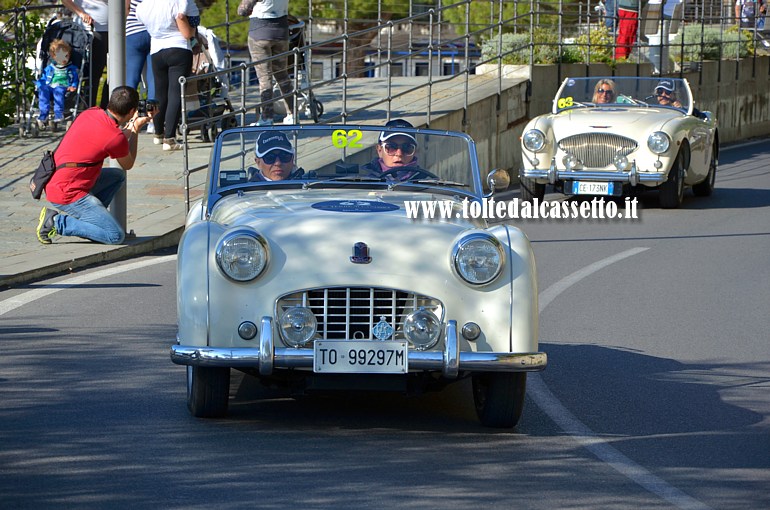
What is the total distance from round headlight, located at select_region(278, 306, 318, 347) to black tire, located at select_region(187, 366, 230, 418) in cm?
42

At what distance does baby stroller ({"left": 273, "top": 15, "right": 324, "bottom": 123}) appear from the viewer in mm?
17291

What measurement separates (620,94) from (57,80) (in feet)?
22.9

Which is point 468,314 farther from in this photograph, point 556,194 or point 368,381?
point 556,194

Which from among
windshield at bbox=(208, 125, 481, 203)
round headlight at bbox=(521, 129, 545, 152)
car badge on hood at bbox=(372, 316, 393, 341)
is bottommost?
round headlight at bbox=(521, 129, 545, 152)

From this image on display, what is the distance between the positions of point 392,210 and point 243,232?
0.88 m

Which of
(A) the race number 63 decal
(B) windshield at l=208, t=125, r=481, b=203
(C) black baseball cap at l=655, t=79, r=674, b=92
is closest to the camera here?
(B) windshield at l=208, t=125, r=481, b=203

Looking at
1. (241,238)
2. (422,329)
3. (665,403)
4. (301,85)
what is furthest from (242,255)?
(301,85)

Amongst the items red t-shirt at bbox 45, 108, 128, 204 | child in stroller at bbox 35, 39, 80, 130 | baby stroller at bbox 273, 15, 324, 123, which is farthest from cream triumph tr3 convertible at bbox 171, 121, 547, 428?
child in stroller at bbox 35, 39, 80, 130

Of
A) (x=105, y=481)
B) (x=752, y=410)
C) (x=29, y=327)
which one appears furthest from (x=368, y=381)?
(x=29, y=327)

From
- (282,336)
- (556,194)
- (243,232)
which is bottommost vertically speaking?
(556,194)

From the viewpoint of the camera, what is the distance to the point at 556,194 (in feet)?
59.6

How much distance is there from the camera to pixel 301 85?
59.6 feet

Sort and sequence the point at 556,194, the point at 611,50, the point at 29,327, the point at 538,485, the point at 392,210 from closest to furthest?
the point at 538,485, the point at 392,210, the point at 29,327, the point at 556,194, the point at 611,50

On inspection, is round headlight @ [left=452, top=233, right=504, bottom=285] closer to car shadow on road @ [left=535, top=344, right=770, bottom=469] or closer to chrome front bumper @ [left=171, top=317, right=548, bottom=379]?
chrome front bumper @ [left=171, top=317, right=548, bottom=379]
